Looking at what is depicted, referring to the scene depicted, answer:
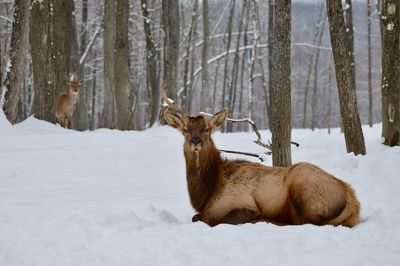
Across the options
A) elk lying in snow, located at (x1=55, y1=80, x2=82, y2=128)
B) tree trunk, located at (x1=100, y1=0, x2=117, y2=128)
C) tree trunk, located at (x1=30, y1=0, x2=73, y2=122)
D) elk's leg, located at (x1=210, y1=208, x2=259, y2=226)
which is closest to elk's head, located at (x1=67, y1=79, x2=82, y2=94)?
elk lying in snow, located at (x1=55, y1=80, x2=82, y2=128)

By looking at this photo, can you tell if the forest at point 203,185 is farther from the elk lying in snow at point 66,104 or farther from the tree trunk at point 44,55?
the elk lying in snow at point 66,104

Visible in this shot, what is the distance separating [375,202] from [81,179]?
14.9 ft

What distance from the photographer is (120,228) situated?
4.95 meters

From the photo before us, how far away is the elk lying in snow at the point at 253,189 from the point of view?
5422 millimetres

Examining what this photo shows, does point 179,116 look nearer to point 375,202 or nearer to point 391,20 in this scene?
point 375,202

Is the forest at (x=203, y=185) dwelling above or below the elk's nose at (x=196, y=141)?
below

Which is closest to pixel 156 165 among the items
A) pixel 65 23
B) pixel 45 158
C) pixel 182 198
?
pixel 45 158

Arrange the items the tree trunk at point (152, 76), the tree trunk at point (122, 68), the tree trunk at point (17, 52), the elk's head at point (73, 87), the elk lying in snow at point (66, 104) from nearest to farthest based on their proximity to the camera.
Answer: the tree trunk at point (17, 52) → the tree trunk at point (122, 68) → the elk lying in snow at point (66, 104) → the tree trunk at point (152, 76) → the elk's head at point (73, 87)

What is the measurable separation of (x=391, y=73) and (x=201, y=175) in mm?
5844

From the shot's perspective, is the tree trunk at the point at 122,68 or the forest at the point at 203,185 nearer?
the forest at the point at 203,185

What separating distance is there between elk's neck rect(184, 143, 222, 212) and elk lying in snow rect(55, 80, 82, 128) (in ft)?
42.8

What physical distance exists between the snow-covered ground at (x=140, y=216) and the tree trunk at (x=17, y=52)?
1.03m

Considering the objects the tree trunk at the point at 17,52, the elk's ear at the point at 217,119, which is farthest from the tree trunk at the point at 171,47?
the elk's ear at the point at 217,119

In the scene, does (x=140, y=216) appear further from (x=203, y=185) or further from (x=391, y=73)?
(x=391, y=73)
